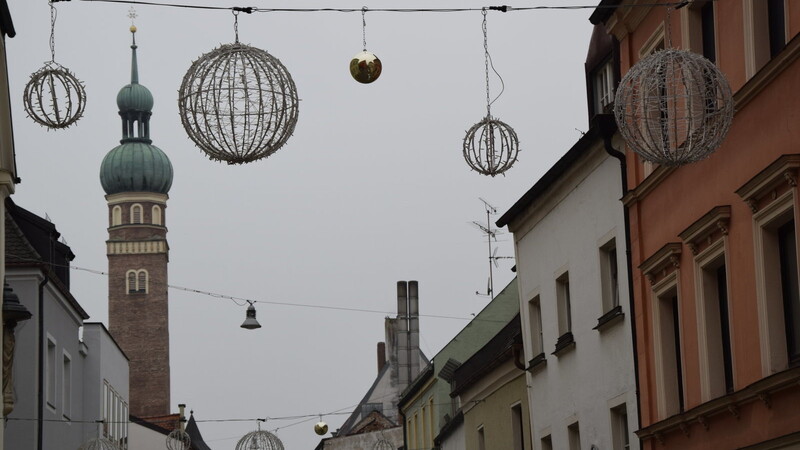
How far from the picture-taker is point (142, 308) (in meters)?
126

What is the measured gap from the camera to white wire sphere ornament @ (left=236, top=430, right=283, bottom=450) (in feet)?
125

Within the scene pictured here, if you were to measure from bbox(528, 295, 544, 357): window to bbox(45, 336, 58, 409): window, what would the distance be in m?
10.9

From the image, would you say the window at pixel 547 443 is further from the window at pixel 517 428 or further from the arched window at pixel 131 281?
the arched window at pixel 131 281

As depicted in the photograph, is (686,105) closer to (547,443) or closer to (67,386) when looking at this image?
(547,443)

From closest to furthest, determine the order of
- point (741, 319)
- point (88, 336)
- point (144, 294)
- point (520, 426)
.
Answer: point (741, 319), point (520, 426), point (88, 336), point (144, 294)

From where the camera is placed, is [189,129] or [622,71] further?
[622,71]

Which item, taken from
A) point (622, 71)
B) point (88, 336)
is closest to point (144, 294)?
point (88, 336)

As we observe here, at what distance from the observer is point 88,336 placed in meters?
39.7

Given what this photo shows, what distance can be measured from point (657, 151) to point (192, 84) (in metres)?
3.94

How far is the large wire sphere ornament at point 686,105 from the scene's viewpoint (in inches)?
531

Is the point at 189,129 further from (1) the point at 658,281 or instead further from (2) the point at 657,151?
(1) the point at 658,281

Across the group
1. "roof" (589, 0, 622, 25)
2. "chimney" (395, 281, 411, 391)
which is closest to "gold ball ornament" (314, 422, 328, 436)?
"chimney" (395, 281, 411, 391)

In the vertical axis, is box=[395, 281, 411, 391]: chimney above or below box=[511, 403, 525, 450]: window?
above

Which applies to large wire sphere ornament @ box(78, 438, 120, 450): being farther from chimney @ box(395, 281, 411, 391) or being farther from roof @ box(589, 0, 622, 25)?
chimney @ box(395, 281, 411, 391)
